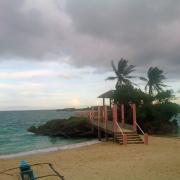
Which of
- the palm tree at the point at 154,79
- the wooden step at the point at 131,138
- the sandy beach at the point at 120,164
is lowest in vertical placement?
the sandy beach at the point at 120,164

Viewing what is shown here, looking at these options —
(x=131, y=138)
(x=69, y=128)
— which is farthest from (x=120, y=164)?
(x=69, y=128)

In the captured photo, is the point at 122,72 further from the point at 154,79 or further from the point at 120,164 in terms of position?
the point at 120,164

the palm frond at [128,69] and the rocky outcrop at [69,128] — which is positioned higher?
the palm frond at [128,69]

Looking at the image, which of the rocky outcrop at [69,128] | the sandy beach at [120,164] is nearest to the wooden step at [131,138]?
the sandy beach at [120,164]

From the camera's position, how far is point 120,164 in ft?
51.5

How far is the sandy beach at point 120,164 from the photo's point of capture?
13.3 meters

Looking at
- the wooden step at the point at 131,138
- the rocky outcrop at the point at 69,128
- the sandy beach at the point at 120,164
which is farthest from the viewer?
the rocky outcrop at the point at 69,128

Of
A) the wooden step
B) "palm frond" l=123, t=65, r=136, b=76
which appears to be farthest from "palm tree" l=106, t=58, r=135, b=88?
the wooden step

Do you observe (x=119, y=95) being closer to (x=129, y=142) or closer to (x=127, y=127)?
(x=127, y=127)

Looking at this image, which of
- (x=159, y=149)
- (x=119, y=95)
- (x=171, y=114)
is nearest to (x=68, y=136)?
(x=119, y=95)

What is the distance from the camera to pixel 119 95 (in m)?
→ 42.6

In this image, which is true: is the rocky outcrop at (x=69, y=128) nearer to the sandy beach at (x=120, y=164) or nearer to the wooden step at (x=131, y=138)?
the wooden step at (x=131, y=138)

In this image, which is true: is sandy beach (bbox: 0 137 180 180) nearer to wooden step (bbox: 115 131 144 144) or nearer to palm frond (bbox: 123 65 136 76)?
wooden step (bbox: 115 131 144 144)

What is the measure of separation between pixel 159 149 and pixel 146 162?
16.4ft
